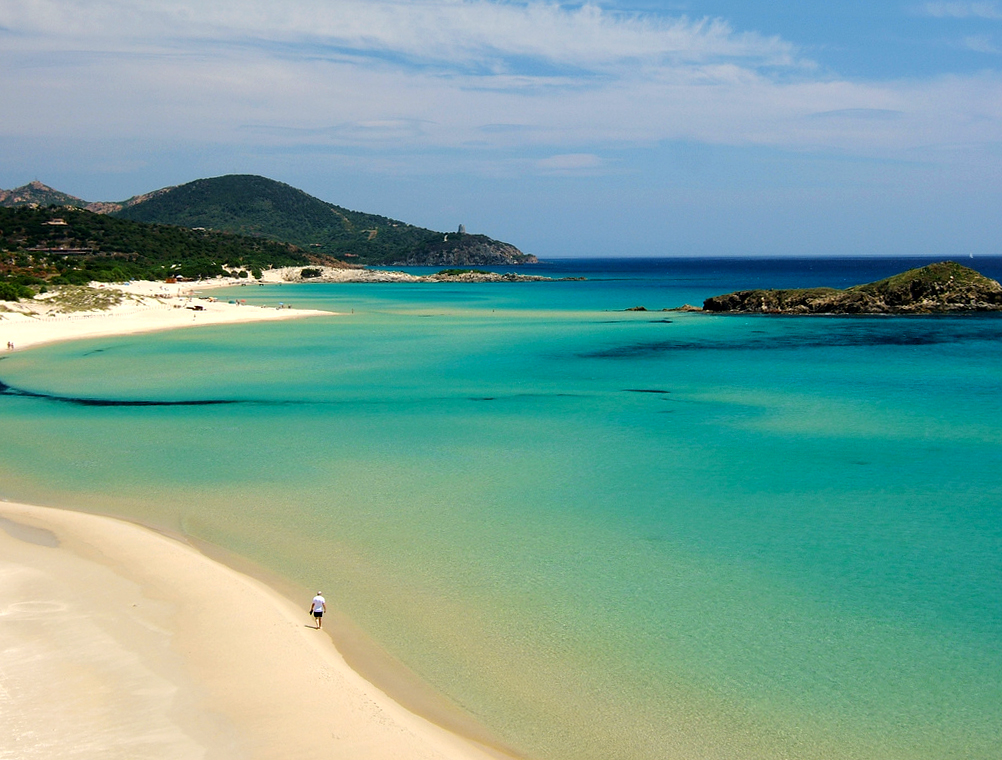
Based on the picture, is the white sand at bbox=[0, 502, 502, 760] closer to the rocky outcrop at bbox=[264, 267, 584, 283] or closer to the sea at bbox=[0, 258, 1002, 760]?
the sea at bbox=[0, 258, 1002, 760]

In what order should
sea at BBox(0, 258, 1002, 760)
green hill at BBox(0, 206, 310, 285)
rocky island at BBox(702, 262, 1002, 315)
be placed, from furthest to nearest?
green hill at BBox(0, 206, 310, 285) < rocky island at BBox(702, 262, 1002, 315) < sea at BBox(0, 258, 1002, 760)

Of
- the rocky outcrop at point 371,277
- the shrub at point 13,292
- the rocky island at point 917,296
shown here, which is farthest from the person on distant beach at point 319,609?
the rocky outcrop at point 371,277

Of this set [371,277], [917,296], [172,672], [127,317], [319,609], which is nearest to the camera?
[172,672]

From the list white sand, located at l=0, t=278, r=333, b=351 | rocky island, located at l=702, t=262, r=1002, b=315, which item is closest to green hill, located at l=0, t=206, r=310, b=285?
white sand, located at l=0, t=278, r=333, b=351

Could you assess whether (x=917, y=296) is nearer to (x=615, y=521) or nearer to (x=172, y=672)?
(x=615, y=521)

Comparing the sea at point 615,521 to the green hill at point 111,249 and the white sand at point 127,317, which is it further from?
the green hill at point 111,249

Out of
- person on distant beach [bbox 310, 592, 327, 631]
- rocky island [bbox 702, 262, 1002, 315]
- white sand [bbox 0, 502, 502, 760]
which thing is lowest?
white sand [bbox 0, 502, 502, 760]

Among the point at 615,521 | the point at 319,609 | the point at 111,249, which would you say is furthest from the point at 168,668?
the point at 111,249
